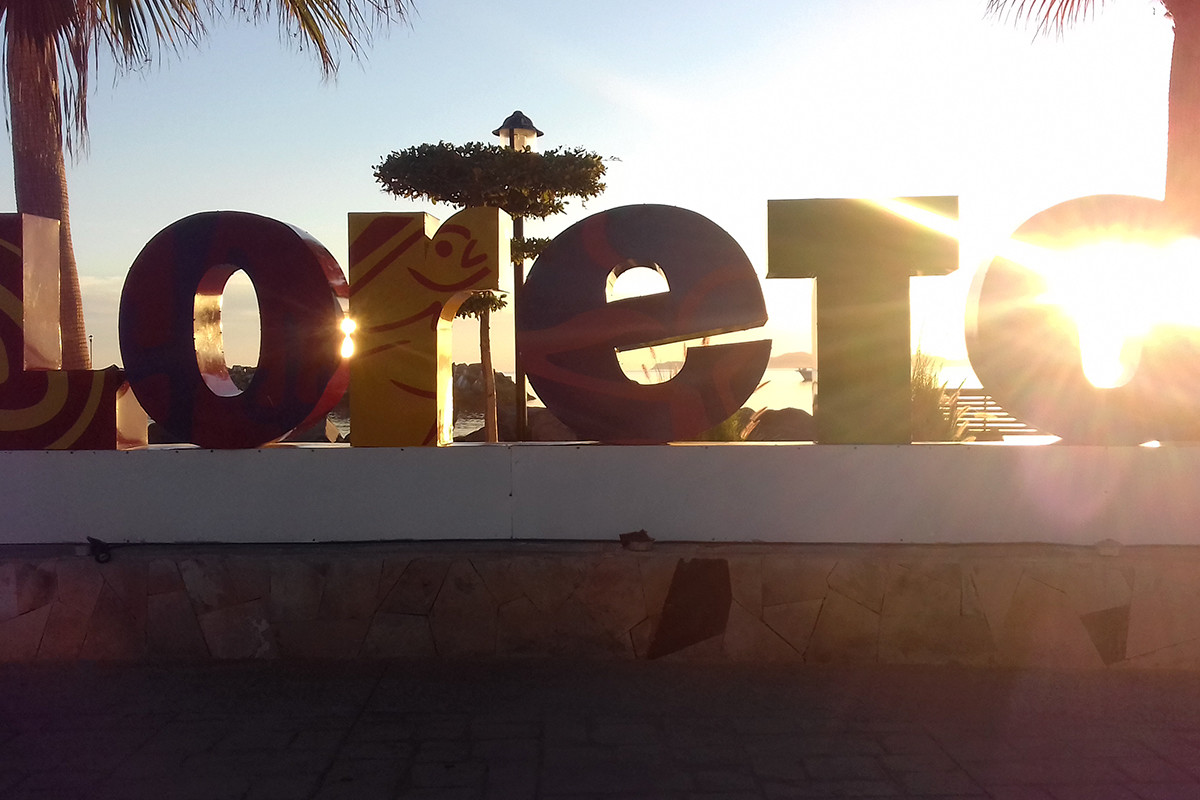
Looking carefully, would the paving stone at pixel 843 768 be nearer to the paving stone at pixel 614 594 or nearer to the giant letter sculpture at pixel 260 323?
the paving stone at pixel 614 594

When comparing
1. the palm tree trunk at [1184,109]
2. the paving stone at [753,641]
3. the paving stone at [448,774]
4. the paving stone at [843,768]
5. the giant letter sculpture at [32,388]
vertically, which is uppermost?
the palm tree trunk at [1184,109]

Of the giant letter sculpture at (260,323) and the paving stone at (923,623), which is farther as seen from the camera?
the giant letter sculpture at (260,323)

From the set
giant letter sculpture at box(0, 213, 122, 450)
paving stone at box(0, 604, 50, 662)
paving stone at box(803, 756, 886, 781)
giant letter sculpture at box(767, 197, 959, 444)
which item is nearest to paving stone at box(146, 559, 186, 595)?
paving stone at box(0, 604, 50, 662)

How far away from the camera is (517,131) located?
41.4ft

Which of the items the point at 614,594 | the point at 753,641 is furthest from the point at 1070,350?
the point at 614,594

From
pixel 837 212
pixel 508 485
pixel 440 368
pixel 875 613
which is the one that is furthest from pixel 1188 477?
pixel 440 368

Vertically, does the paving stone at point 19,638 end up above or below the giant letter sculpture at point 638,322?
below

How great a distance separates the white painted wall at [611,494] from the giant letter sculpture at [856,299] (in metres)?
0.24

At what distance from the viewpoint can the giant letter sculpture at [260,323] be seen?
5969 mm

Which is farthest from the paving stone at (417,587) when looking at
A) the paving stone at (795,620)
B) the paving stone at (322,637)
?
the paving stone at (795,620)

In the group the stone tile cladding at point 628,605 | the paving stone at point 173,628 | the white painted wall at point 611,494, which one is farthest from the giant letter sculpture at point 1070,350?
the paving stone at point 173,628

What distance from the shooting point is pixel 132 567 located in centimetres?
572

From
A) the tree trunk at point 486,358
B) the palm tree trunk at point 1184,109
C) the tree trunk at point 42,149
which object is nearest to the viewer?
the palm tree trunk at point 1184,109

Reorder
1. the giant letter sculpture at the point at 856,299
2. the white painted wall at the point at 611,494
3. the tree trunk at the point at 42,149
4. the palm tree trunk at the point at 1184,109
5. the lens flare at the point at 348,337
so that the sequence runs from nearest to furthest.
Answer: the white painted wall at the point at 611,494 < the giant letter sculpture at the point at 856,299 < the lens flare at the point at 348,337 < the palm tree trunk at the point at 1184,109 < the tree trunk at the point at 42,149
